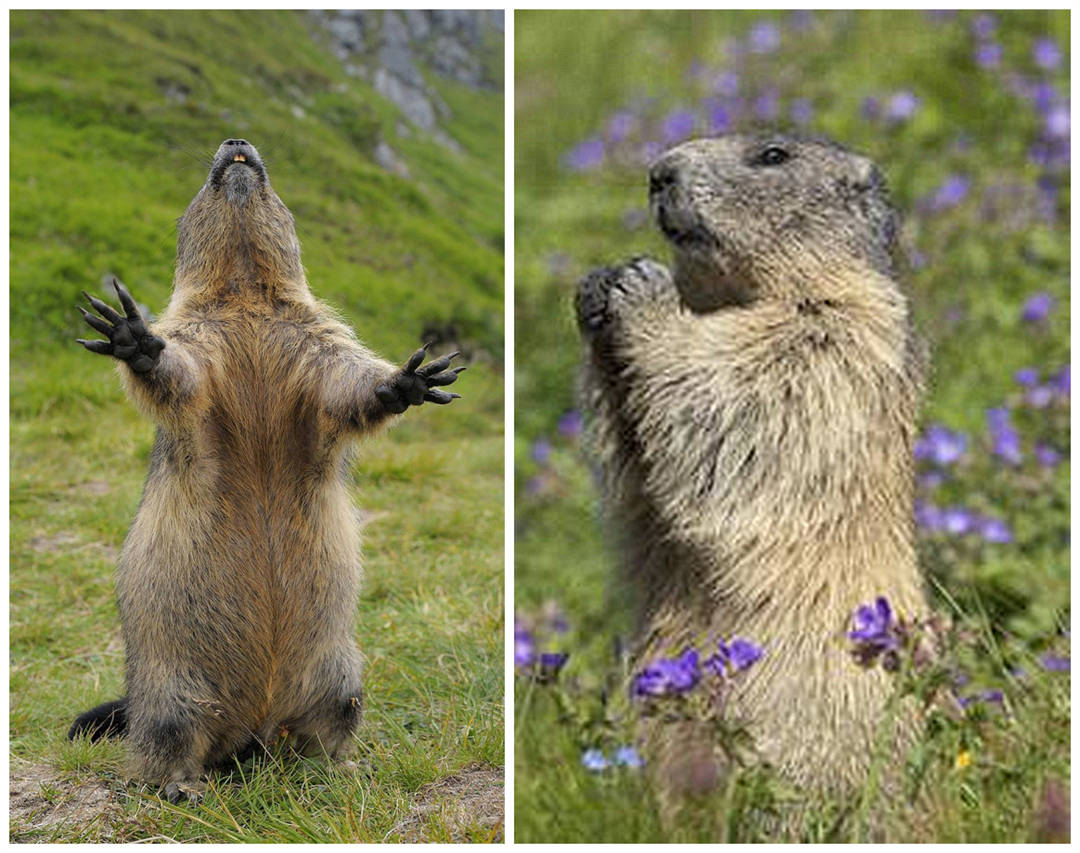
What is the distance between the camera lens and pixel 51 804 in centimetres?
261

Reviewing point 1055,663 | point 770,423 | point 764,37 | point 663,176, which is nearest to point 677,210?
point 663,176

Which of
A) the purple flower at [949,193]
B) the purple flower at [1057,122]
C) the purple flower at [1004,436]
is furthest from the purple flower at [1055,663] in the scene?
the purple flower at [1057,122]

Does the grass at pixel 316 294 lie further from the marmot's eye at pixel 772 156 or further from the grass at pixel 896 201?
the marmot's eye at pixel 772 156

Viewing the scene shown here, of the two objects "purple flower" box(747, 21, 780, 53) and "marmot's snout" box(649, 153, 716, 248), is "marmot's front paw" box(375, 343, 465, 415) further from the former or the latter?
"purple flower" box(747, 21, 780, 53)

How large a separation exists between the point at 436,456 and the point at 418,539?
0.70 metres

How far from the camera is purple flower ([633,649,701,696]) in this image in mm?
1946

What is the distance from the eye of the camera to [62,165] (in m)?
5.07

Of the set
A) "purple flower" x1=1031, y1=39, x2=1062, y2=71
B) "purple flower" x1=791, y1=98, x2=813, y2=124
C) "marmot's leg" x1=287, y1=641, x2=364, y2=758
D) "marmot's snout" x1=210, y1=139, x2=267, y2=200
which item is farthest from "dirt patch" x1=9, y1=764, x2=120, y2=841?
"purple flower" x1=1031, y1=39, x2=1062, y2=71

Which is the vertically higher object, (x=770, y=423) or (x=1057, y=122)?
(x=1057, y=122)

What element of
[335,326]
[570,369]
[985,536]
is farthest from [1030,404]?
[335,326]

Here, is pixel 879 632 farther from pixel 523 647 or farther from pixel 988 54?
pixel 988 54

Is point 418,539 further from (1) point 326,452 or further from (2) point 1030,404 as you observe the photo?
(2) point 1030,404

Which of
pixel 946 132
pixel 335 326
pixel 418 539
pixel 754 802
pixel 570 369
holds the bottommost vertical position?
pixel 418 539

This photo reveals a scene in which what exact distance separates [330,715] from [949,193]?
284 centimetres
